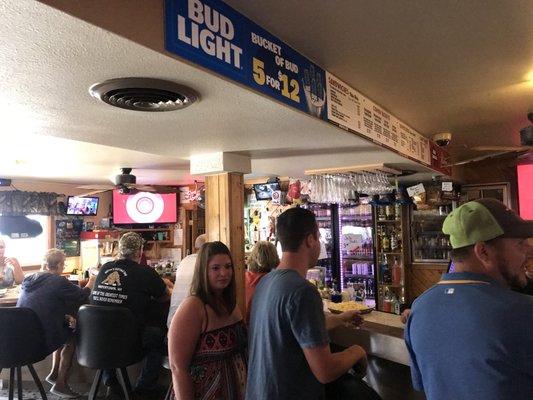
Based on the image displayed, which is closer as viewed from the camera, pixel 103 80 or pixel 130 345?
pixel 103 80

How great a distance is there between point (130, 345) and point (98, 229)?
17.5 ft

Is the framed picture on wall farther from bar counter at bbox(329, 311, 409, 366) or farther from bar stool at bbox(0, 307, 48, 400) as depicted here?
bar stool at bbox(0, 307, 48, 400)

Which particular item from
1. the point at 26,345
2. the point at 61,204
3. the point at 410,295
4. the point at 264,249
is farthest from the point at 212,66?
the point at 61,204

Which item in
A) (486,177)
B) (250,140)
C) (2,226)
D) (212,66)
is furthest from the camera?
(486,177)

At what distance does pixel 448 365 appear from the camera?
131 cm

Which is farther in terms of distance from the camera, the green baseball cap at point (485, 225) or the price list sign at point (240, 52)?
the price list sign at point (240, 52)

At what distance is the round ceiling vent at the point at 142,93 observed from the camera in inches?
68.5

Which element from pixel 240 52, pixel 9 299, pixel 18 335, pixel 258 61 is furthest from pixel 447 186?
pixel 9 299

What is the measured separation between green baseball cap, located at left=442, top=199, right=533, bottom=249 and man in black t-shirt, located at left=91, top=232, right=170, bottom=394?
2.66 meters

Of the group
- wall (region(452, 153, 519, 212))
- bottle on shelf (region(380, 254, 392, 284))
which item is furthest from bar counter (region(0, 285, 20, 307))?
wall (region(452, 153, 519, 212))

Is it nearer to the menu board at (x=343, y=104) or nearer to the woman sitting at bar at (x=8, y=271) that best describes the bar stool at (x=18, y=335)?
the woman sitting at bar at (x=8, y=271)

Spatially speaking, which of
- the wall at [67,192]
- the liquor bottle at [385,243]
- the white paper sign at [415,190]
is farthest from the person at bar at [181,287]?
the wall at [67,192]

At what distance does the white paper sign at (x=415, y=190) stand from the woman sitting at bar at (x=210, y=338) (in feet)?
13.8

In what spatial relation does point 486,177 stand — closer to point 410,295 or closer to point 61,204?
point 410,295
